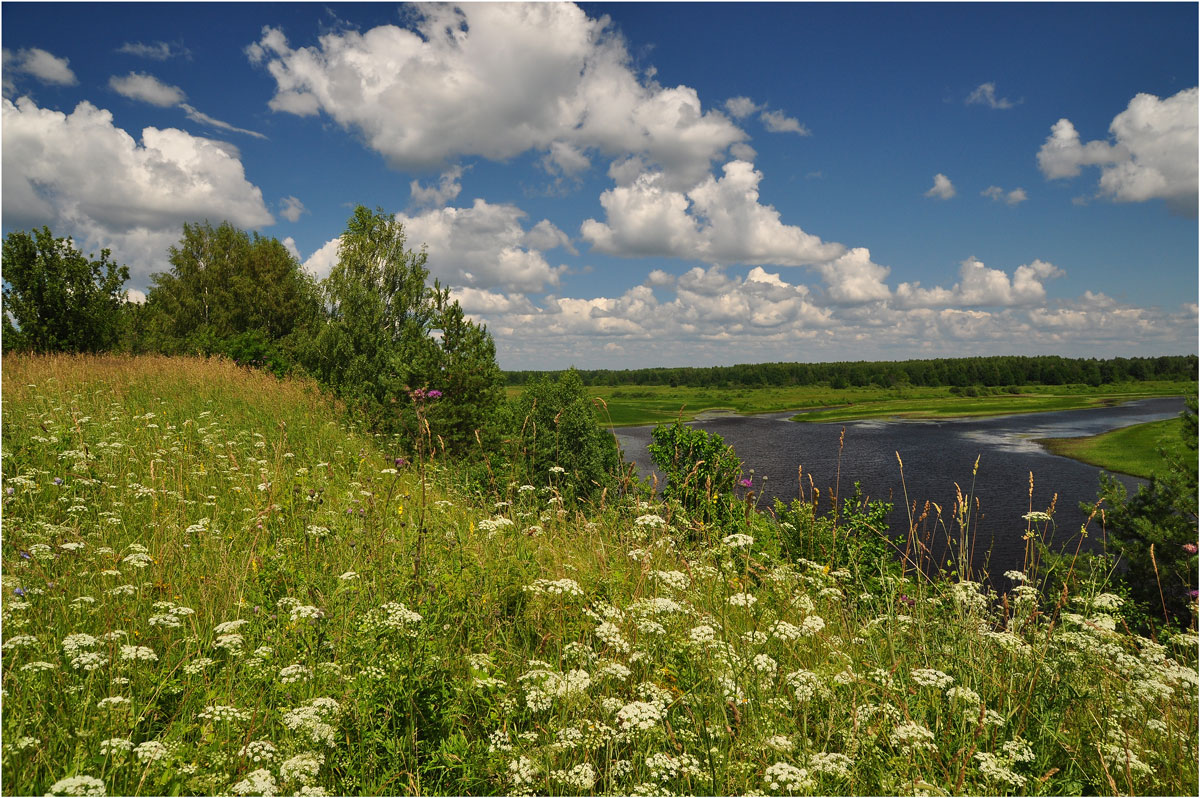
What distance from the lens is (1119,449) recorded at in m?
47.8

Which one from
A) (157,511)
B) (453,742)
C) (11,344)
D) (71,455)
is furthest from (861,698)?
(11,344)

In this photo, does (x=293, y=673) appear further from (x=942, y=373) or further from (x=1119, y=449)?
(x=942, y=373)

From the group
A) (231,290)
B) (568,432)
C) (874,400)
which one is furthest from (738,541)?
(874,400)

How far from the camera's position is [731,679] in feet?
8.92

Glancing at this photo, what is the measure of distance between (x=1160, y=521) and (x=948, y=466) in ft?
109

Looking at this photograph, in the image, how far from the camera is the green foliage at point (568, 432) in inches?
515

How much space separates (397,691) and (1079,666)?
3.58 meters

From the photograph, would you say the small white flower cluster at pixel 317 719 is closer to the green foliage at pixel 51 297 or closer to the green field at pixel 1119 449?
the green foliage at pixel 51 297

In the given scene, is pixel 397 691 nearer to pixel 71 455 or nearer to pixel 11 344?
pixel 71 455

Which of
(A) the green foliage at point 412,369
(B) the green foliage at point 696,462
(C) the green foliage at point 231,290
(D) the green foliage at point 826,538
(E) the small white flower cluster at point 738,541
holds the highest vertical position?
(C) the green foliage at point 231,290

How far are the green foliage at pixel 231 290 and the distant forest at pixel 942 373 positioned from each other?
102m

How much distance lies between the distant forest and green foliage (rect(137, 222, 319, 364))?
101785 millimetres

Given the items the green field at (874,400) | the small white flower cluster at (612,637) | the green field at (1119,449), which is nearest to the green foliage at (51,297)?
the small white flower cluster at (612,637)

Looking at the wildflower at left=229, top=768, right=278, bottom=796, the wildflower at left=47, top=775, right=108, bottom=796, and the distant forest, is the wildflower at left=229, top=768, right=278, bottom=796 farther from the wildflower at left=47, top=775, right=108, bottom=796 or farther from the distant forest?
the distant forest
